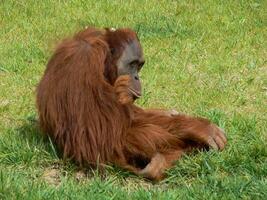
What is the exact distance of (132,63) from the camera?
12.0 ft

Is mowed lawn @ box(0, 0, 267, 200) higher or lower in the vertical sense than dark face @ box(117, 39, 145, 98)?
lower

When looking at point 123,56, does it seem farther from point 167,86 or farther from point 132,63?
point 167,86

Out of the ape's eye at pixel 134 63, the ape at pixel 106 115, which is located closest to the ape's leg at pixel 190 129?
the ape at pixel 106 115

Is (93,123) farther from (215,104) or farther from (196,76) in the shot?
(196,76)

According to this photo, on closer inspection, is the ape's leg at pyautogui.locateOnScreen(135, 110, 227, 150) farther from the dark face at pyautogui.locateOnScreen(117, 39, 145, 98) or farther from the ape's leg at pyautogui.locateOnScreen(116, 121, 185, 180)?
the dark face at pyautogui.locateOnScreen(117, 39, 145, 98)

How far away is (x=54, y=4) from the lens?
22.2 ft

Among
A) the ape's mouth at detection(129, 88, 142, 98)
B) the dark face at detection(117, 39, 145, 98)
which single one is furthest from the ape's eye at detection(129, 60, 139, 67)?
the ape's mouth at detection(129, 88, 142, 98)

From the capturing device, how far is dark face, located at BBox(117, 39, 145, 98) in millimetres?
3595

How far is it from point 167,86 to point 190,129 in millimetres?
1288

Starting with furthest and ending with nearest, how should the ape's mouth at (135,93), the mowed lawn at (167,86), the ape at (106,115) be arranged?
1. the ape's mouth at (135,93)
2. the ape at (106,115)
3. the mowed lawn at (167,86)

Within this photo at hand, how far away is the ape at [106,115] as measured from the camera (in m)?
3.42

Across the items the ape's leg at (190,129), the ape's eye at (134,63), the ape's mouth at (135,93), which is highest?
the ape's eye at (134,63)

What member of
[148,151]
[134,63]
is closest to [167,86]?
[134,63]

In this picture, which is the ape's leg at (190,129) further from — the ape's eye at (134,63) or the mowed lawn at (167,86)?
the ape's eye at (134,63)
